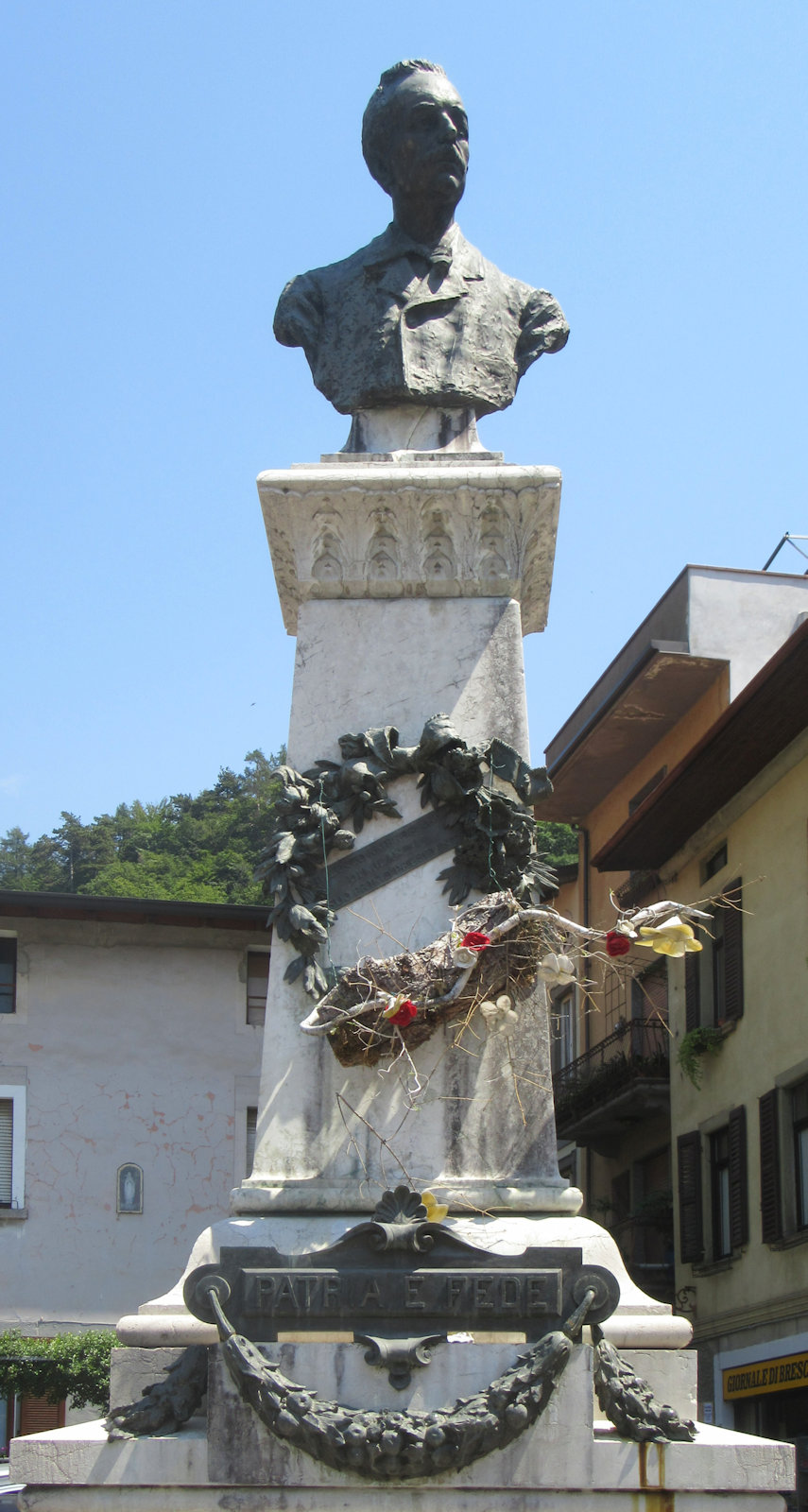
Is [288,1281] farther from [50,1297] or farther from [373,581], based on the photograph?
[50,1297]

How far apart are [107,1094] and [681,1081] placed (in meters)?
9.41

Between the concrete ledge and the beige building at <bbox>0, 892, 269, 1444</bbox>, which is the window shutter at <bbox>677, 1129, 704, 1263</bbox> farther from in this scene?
the concrete ledge

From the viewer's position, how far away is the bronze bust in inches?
324

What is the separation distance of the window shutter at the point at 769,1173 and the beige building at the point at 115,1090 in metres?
10.3

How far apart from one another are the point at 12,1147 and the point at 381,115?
22164 mm

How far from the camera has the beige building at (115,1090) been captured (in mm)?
27438

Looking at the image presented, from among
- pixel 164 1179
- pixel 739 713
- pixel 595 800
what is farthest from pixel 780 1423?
pixel 595 800

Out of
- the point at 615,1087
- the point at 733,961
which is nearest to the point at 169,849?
the point at 615,1087

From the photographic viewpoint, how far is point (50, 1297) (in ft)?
88.6

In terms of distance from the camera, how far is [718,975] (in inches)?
920

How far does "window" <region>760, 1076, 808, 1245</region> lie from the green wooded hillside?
43.6ft

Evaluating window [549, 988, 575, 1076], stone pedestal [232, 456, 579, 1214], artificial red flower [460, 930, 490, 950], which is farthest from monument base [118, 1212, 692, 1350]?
window [549, 988, 575, 1076]

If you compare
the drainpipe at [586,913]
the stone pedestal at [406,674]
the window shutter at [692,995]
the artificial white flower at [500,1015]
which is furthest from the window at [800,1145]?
the artificial white flower at [500,1015]

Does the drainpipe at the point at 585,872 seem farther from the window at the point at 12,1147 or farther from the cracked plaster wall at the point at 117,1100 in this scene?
the window at the point at 12,1147
